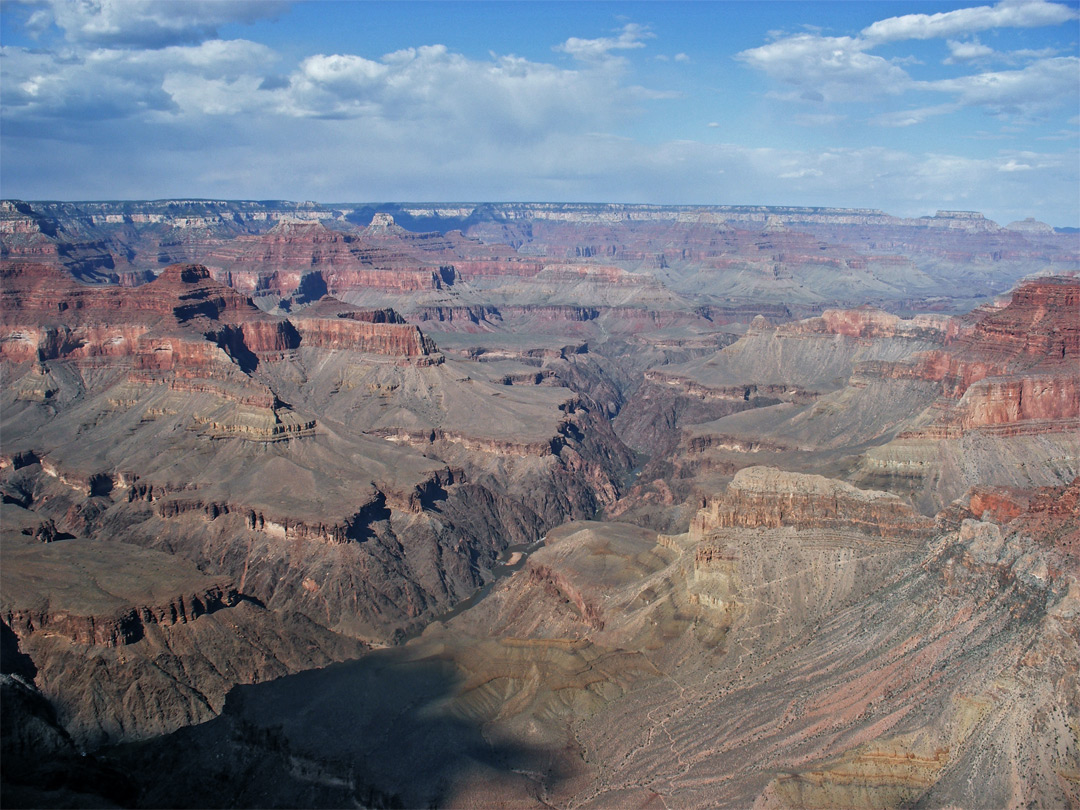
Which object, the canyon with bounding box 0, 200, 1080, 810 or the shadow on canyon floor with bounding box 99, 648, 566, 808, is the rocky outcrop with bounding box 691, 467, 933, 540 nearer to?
the canyon with bounding box 0, 200, 1080, 810

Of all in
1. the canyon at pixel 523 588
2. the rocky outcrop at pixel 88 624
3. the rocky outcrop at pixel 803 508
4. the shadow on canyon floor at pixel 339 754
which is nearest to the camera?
the canyon at pixel 523 588

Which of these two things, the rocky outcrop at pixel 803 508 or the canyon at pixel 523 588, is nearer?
the canyon at pixel 523 588

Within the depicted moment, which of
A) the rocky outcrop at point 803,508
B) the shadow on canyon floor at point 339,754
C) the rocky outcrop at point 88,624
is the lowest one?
the shadow on canyon floor at point 339,754

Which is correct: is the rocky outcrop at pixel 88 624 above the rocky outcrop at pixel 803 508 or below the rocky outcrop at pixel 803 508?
below

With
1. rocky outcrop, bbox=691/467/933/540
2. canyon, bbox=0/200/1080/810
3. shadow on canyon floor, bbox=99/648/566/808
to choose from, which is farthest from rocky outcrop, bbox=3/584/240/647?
rocky outcrop, bbox=691/467/933/540

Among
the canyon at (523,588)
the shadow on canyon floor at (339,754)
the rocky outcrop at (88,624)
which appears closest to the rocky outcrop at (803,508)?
the canyon at (523,588)

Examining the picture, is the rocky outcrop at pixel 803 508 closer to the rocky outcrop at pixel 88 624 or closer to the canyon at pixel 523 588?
the canyon at pixel 523 588

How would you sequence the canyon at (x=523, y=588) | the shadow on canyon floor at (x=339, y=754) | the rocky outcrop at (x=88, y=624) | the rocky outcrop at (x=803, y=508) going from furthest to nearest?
the rocky outcrop at (x=803, y=508) < the rocky outcrop at (x=88, y=624) < the shadow on canyon floor at (x=339, y=754) < the canyon at (x=523, y=588)

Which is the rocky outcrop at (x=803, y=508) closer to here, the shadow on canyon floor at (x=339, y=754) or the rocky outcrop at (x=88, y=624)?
the shadow on canyon floor at (x=339, y=754)

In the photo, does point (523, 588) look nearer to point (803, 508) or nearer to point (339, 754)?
point (803, 508)
